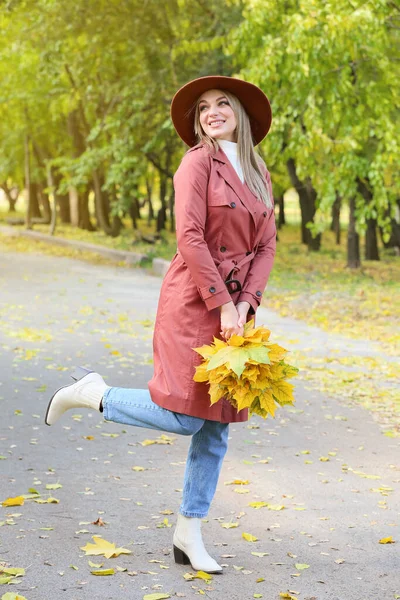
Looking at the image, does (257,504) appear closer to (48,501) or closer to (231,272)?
(48,501)

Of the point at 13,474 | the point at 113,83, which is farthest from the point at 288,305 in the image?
the point at 113,83

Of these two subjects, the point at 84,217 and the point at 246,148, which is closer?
the point at 246,148

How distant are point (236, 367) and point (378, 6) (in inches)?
464

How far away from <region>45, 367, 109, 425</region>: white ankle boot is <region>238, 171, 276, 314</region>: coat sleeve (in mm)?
725

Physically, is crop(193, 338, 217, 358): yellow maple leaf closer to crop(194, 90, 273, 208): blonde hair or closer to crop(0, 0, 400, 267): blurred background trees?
crop(194, 90, 273, 208): blonde hair

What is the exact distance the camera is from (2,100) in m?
32.9

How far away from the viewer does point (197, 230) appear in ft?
13.0

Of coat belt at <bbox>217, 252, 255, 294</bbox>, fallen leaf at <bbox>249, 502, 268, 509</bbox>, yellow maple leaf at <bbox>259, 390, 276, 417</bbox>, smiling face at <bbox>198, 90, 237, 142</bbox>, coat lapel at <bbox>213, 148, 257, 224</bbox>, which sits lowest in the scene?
fallen leaf at <bbox>249, 502, 268, 509</bbox>

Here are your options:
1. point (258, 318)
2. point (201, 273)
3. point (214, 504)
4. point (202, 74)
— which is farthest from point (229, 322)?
point (202, 74)

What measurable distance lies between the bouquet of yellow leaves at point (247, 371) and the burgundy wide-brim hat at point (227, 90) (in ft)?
3.10

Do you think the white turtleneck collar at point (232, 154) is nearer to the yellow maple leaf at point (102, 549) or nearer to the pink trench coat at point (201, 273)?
the pink trench coat at point (201, 273)

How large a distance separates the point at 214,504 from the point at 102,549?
961mm

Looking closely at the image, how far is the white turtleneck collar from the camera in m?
4.18

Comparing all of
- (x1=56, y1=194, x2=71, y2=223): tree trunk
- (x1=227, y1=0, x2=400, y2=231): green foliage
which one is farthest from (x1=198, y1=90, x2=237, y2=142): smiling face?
(x1=56, y1=194, x2=71, y2=223): tree trunk
